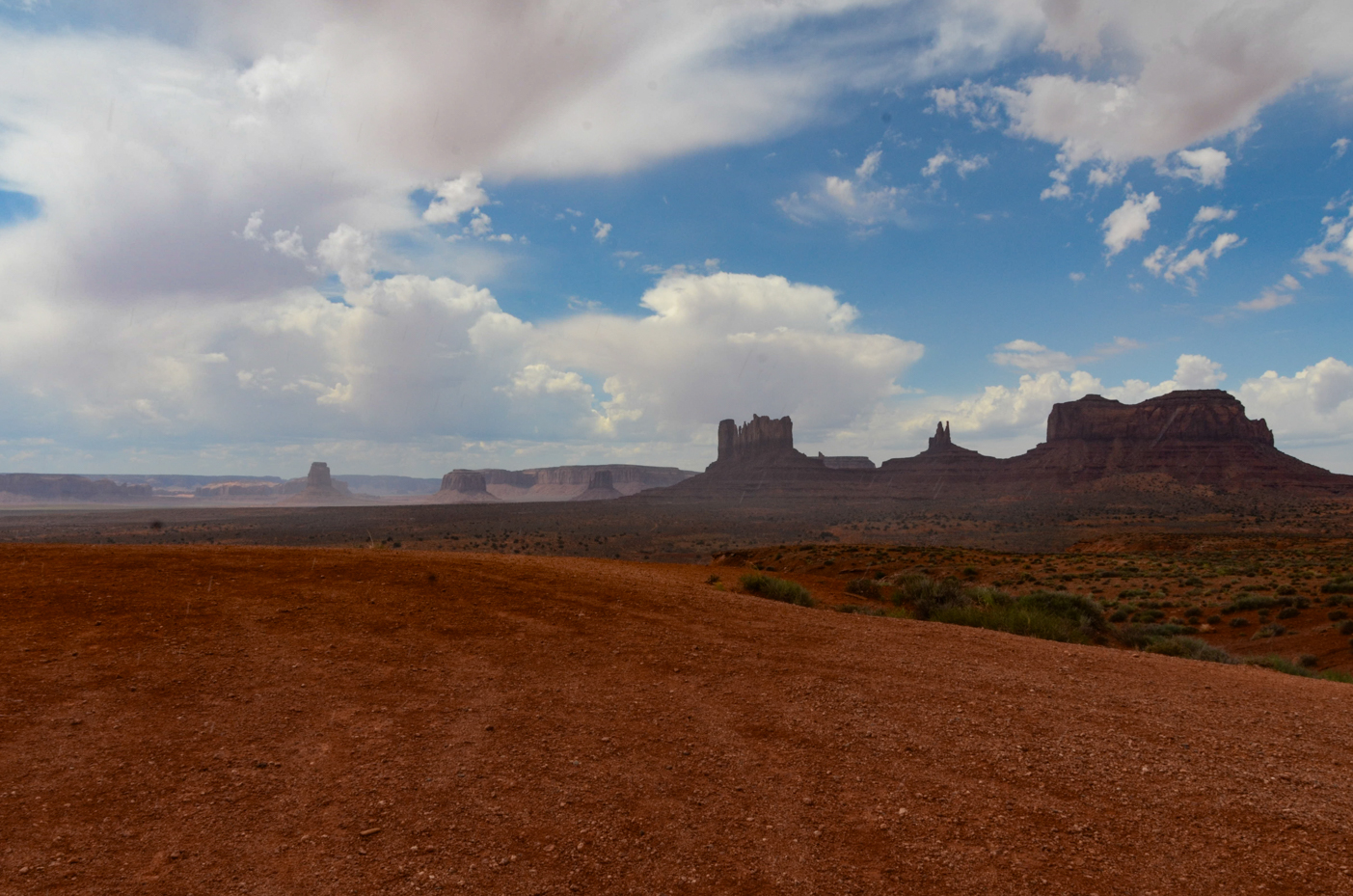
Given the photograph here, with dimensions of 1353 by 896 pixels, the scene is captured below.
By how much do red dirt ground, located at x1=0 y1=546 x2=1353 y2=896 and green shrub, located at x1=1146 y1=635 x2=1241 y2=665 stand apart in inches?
127

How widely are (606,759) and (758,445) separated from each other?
169 meters

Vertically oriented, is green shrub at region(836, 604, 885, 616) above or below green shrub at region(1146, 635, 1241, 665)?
above

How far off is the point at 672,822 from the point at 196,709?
14.6 feet

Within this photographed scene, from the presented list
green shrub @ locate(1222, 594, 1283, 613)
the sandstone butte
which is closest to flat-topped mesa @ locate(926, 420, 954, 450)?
the sandstone butte

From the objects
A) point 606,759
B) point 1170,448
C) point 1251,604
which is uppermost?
point 1170,448

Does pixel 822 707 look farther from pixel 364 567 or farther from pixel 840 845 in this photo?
A: pixel 364 567

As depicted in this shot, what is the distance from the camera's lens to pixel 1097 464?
12062cm

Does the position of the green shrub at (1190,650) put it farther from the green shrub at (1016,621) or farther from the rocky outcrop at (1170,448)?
the rocky outcrop at (1170,448)

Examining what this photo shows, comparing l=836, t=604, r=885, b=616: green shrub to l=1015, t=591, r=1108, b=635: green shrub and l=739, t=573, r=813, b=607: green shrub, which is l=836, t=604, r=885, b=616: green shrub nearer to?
l=739, t=573, r=813, b=607: green shrub

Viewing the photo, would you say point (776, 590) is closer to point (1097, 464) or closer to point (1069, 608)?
point (1069, 608)

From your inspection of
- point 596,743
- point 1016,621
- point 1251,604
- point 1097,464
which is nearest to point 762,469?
point 1097,464

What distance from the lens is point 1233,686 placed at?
27.2 ft

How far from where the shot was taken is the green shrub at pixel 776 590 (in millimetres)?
15898

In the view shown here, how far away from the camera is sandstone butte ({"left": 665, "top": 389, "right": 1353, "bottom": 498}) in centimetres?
10681
